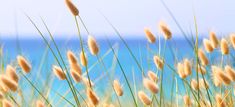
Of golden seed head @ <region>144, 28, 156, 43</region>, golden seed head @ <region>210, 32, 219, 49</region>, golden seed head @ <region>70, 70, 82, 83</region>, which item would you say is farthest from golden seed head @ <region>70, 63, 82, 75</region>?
golden seed head @ <region>210, 32, 219, 49</region>

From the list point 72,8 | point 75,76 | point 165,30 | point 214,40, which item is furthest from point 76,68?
point 214,40

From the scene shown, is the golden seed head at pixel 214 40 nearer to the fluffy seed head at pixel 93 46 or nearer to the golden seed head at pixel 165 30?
the golden seed head at pixel 165 30

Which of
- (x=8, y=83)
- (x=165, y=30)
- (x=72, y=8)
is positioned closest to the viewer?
(x=8, y=83)

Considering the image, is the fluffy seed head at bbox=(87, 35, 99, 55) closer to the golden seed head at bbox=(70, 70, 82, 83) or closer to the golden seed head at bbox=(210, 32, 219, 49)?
the golden seed head at bbox=(70, 70, 82, 83)

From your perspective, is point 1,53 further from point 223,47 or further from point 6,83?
point 223,47

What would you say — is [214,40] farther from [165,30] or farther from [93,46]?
[93,46]

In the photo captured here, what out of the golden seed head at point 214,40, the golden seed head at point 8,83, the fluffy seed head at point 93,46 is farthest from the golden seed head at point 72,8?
the golden seed head at point 214,40

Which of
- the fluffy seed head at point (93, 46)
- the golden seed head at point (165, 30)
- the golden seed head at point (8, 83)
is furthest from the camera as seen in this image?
the golden seed head at point (165, 30)

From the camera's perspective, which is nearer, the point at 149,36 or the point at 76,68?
the point at 76,68

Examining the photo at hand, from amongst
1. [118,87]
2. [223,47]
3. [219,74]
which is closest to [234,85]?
[223,47]
